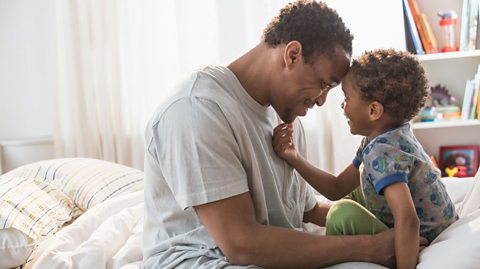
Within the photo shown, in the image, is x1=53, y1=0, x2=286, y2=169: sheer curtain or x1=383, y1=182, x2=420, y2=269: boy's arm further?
x1=53, y1=0, x2=286, y2=169: sheer curtain

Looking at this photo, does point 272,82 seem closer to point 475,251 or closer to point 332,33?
point 332,33

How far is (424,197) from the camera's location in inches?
62.0

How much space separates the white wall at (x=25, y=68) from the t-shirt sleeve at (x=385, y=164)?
2.61 m

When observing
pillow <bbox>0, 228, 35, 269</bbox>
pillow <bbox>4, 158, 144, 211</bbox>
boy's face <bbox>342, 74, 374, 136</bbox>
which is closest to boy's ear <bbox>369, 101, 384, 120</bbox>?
boy's face <bbox>342, 74, 374, 136</bbox>

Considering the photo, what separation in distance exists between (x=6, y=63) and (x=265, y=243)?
2.76m

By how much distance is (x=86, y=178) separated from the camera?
271 cm

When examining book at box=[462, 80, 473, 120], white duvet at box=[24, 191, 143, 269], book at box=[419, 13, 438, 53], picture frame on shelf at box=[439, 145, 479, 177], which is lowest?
picture frame on shelf at box=[439, 145, 479, 177]

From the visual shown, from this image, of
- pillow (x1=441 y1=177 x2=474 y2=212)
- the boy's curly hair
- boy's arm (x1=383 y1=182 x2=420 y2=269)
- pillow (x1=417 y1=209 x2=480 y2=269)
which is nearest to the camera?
pillow (x1=417 y1=209 x2=480 y2=269)

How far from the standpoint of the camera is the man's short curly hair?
5.29ft

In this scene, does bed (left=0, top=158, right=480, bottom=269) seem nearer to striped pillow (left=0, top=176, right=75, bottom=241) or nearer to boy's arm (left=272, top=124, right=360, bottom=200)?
striped pillow (left=0, top=176, right=75, bottom=241)

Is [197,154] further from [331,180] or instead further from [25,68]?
[25,68]

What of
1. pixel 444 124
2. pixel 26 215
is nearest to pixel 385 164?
pixel 26 215

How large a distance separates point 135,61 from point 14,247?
194cm

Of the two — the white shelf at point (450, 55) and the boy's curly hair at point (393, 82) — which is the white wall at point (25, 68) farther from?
the boy's curly hair at point (393, 82)
